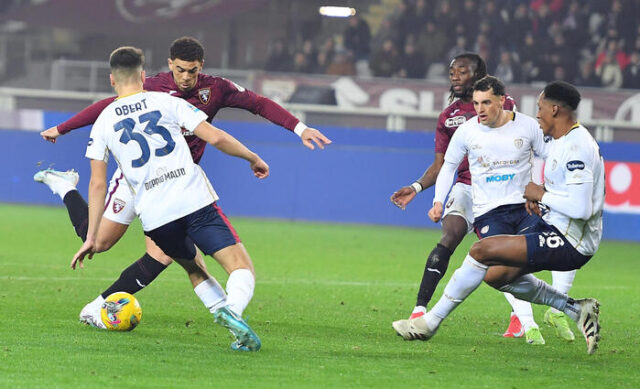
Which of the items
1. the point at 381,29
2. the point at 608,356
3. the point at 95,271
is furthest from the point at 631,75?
the point at 608,356

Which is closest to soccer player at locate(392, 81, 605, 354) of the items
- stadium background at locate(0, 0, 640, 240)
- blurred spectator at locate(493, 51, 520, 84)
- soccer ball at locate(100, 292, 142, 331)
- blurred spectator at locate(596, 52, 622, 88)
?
soccer ball at locate(100, 292, 142, 331)

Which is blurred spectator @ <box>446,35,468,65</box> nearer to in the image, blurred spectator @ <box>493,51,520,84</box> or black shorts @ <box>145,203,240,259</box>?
blurred spectator @ <box>493,51,520,84</box>

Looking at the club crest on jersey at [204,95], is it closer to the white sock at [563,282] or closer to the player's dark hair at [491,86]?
the player's dark hair at [491,86]

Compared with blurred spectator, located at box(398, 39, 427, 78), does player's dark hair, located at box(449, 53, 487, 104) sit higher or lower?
higher

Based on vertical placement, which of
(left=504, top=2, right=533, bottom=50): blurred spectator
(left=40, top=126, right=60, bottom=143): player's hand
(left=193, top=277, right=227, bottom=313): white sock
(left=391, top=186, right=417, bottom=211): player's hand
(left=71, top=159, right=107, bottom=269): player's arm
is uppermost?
(left=504, top=2, right=533, bottom=50): blurred spectator

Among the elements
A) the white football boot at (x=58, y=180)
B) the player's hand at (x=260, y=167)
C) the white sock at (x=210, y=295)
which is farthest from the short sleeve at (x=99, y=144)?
the white football boot at (x=58, y=180)

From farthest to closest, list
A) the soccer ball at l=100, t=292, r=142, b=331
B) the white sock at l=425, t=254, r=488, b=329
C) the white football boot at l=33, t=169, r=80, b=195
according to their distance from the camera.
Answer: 1. the white football boot at l=33, t=169, r=80, b=195
2. the soccer ball at l=100, t=292, r=142, b=331
3. the white sock at l=425, t=254, r=488, b=329

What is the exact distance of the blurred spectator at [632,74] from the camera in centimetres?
2200

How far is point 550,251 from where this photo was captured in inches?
260

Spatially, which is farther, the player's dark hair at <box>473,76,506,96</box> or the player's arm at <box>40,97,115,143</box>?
the player's arm at <box>40,97,115,143</box>

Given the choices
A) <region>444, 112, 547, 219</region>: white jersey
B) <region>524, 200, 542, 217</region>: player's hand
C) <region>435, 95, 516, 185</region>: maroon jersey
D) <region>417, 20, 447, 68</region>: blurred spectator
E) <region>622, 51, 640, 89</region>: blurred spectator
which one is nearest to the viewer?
<region>524, 200, 542, 217</region>: player's hand

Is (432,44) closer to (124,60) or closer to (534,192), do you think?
(534,192)

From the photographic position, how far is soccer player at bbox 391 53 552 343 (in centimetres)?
768

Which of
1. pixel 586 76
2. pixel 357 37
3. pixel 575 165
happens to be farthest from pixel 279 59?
pixel 575 165
